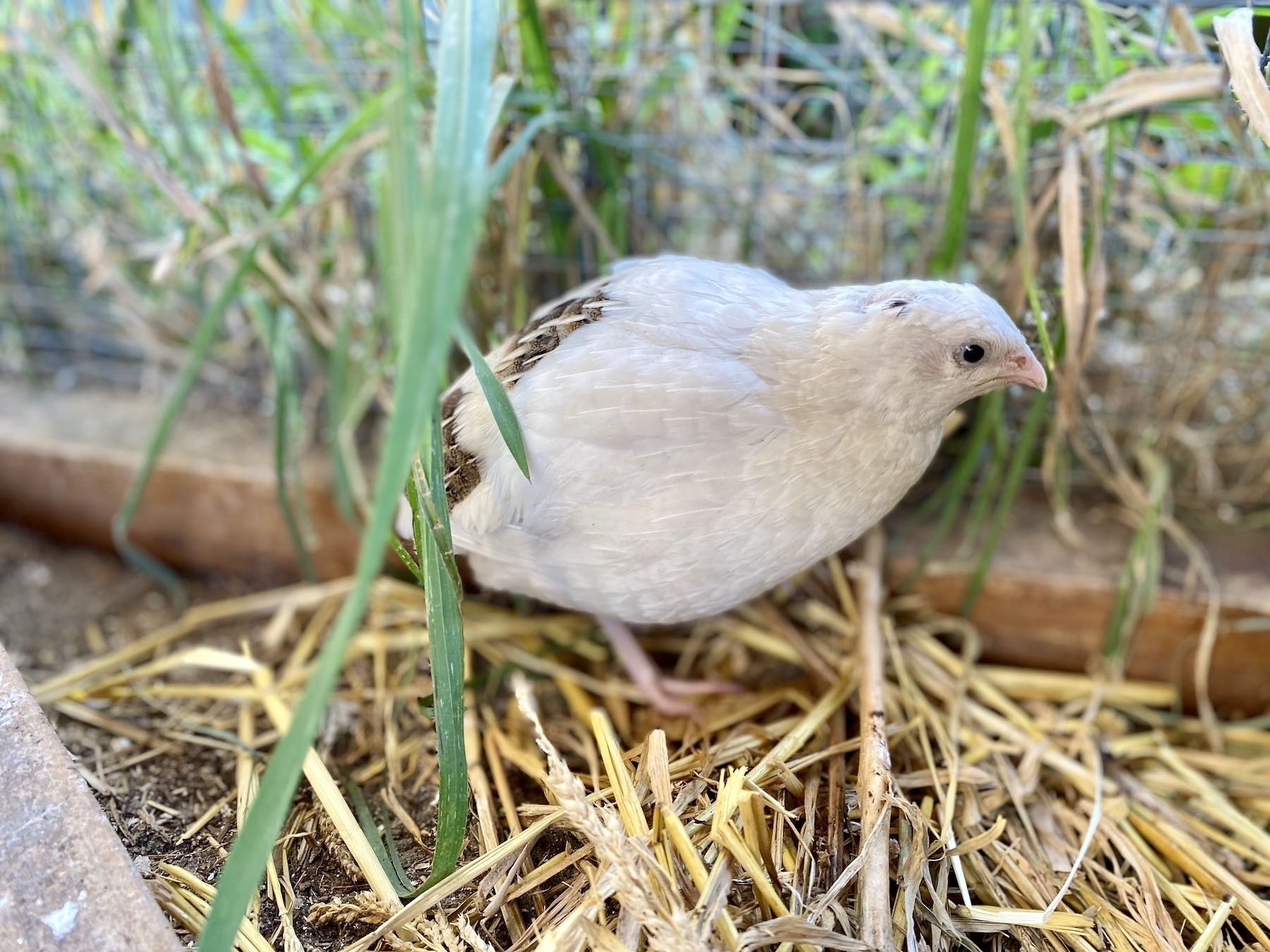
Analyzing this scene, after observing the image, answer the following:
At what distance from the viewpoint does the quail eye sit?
45.2 inches

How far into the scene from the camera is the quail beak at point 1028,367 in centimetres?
116

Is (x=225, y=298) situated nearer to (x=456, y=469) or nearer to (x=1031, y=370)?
(x=456, y=469)

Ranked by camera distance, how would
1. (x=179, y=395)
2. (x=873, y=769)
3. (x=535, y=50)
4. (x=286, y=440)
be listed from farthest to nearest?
(x=286, y=440), (x=179, y=395), (x=535, y=50), (x=873, y=769)

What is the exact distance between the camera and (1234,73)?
1.17m

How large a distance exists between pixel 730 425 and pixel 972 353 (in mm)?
321

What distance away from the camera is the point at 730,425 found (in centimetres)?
119

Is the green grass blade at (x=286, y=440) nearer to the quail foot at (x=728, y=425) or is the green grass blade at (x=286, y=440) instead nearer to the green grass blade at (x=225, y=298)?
the green grass blade at (x=225, y=298)

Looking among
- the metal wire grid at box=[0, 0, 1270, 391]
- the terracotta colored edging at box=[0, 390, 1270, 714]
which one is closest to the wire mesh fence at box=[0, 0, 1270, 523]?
the metal wire grid at box=[0, 0, 1270, 391]

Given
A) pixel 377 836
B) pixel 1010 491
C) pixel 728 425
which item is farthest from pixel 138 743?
pixel 1010 491

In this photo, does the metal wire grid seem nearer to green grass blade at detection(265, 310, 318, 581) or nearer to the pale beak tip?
green grass blade at detection(265, 310, 318, 581)

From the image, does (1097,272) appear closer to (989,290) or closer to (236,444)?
(989,290)

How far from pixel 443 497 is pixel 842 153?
1.14m

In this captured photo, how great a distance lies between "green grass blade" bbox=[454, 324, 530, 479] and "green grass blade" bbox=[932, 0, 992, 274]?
34.9 inches

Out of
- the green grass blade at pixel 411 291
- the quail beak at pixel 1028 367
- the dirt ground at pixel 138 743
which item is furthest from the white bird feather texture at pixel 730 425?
the dirt ground at pixel 138 743
